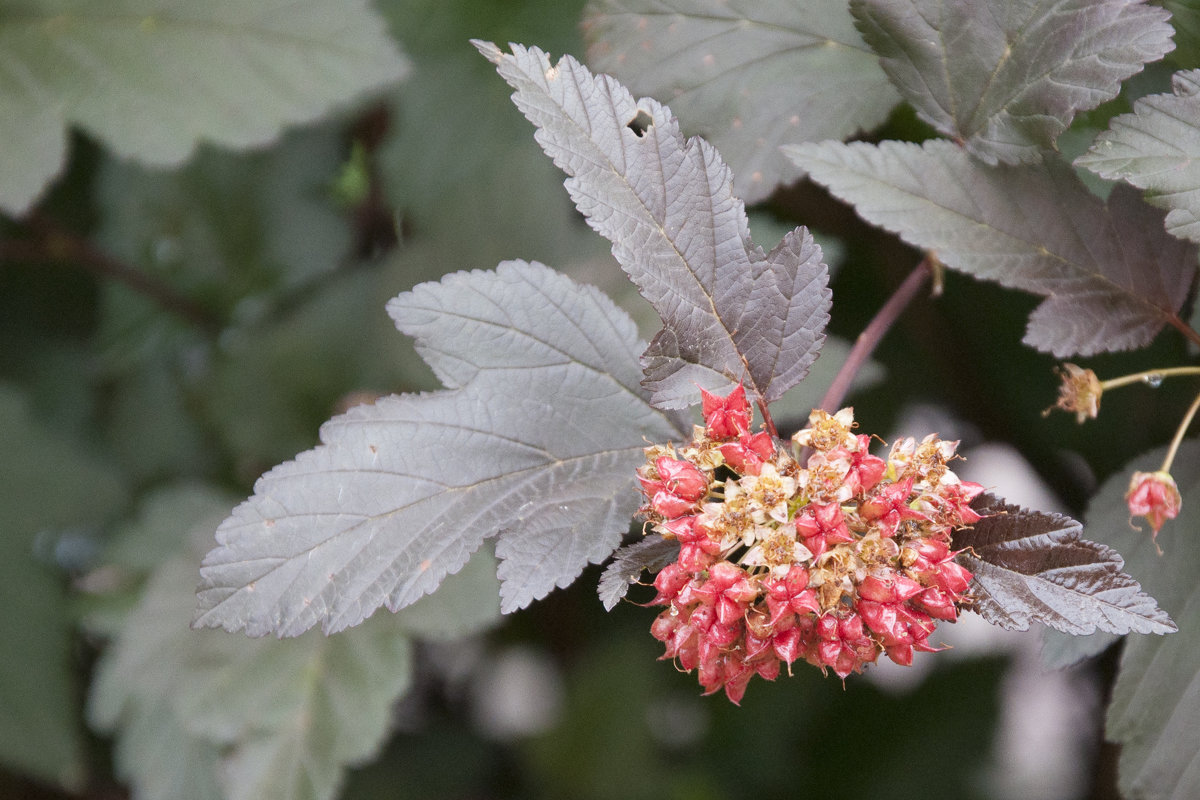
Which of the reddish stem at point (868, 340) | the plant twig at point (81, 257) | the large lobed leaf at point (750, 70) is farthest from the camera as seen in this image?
the plant twig at point (81, 257)

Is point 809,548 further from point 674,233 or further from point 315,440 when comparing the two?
point 315,440

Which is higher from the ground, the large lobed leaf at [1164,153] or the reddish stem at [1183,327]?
the large lobed leaf at [1164,153]

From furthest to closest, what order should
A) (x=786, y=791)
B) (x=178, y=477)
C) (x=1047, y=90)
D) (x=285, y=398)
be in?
(x=786, y=791) < (x=178, y=477) < (x=285, y=398) < (x=1047, y=90)

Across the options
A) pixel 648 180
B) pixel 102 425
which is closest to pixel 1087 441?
pixel 648 180

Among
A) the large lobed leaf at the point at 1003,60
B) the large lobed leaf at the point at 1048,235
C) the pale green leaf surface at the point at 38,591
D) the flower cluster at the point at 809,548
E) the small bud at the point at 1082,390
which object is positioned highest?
the large lobed leaf at the point at 1003,60

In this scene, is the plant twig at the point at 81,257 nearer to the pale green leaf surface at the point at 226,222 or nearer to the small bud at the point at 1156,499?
the pale green leaf surface at the point at 226,222

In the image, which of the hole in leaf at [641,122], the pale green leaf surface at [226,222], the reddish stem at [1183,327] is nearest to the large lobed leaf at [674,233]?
the hole in leaf at [641,122]

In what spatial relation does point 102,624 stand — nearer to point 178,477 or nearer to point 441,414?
point 178,477

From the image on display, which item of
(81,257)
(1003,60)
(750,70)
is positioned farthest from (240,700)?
(1003,60)

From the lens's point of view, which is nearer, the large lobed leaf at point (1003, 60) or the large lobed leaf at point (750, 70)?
the large lobed leaf at point (1003, 60)
